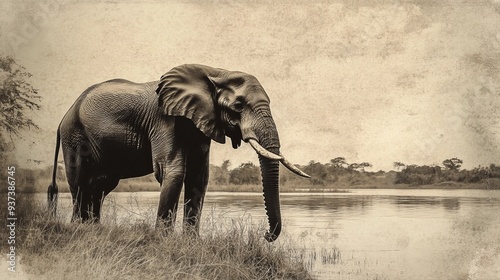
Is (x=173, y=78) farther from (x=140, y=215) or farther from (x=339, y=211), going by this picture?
(x=339, y=211)

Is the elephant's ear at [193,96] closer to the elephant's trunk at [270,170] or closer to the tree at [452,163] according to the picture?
the elephant's trunk at [270,170]

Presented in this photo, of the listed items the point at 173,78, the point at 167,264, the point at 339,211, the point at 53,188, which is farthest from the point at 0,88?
the point at 339,211

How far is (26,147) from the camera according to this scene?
1225 centimetres

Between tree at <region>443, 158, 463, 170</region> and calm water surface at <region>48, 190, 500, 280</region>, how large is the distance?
0.57m

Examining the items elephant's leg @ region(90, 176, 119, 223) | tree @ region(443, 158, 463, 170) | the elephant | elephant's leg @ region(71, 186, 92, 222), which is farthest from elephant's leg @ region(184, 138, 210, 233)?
tree @ region(443, 158, 463, 170)

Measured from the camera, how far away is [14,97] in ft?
40.5

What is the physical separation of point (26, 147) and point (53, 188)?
124 centimetres

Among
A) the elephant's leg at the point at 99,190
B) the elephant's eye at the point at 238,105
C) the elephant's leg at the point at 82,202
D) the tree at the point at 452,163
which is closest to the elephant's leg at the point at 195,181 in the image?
the elephant's eye at the point at 238,105

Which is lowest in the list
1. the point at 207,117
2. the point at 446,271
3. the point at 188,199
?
the point at 446,271

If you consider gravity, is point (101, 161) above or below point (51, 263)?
above

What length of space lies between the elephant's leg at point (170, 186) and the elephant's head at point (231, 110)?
41 cm

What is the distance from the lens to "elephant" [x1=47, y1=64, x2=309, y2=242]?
963 centimetres

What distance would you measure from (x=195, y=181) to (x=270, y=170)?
1.07 meters

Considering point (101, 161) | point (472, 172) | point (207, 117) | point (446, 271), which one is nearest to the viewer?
point (207, 117)
